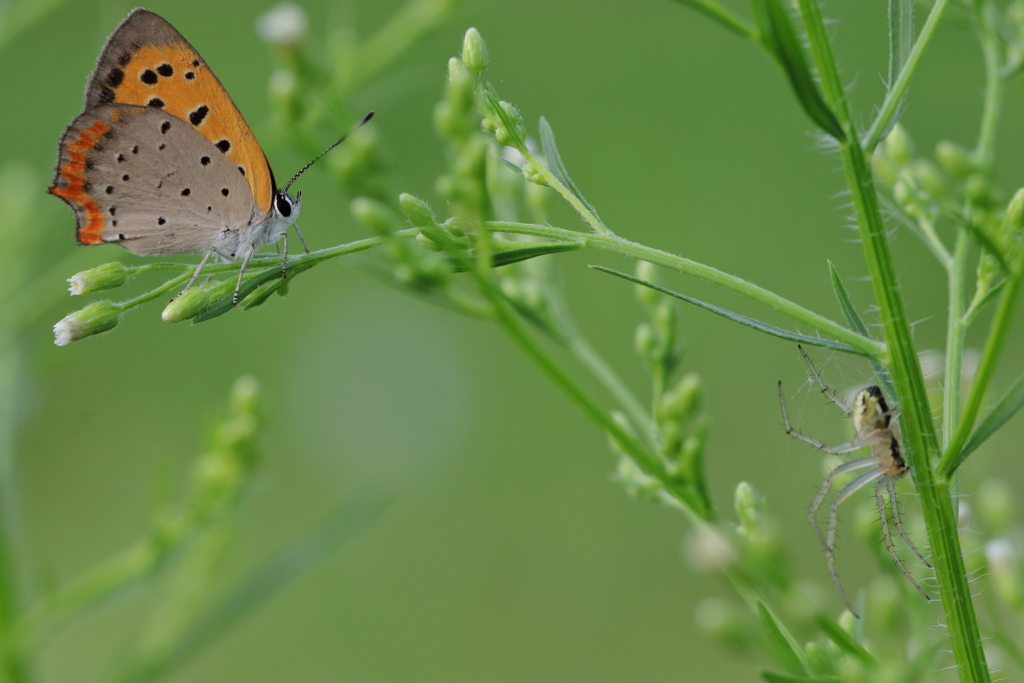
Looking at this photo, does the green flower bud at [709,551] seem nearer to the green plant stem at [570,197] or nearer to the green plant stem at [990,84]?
the green plant stem at [570,197]

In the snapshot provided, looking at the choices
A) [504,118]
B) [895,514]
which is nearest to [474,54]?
[504,118]

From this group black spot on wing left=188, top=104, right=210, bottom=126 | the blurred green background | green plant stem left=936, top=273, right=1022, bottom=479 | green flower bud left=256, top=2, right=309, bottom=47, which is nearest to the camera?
green plant stem left=936, top=273, right=1022, bottom=479

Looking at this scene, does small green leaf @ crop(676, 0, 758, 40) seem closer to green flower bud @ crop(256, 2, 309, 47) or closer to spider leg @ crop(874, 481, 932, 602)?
spider leg @ crop(874, 481, 932, 602)

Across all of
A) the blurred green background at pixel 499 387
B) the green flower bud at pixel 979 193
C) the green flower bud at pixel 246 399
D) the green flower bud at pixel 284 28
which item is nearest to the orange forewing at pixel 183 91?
the green flower bud at pixel 284 28

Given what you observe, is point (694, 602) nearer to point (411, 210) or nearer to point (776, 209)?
point (776, 209)

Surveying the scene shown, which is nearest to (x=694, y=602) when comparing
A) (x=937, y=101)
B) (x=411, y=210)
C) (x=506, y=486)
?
(x=506, y=486)

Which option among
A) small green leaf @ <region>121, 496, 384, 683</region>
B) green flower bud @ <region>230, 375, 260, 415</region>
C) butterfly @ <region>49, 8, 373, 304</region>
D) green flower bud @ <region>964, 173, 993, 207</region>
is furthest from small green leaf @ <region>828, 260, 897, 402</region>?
green flower bud @ <region>230, 375, 260, 415</region>

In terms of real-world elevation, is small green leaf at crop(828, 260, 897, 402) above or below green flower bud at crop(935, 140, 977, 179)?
below

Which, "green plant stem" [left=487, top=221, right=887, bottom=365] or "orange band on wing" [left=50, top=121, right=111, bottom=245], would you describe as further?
"orange band on wing" [left=50, top=121, right=111, bottom=245]
